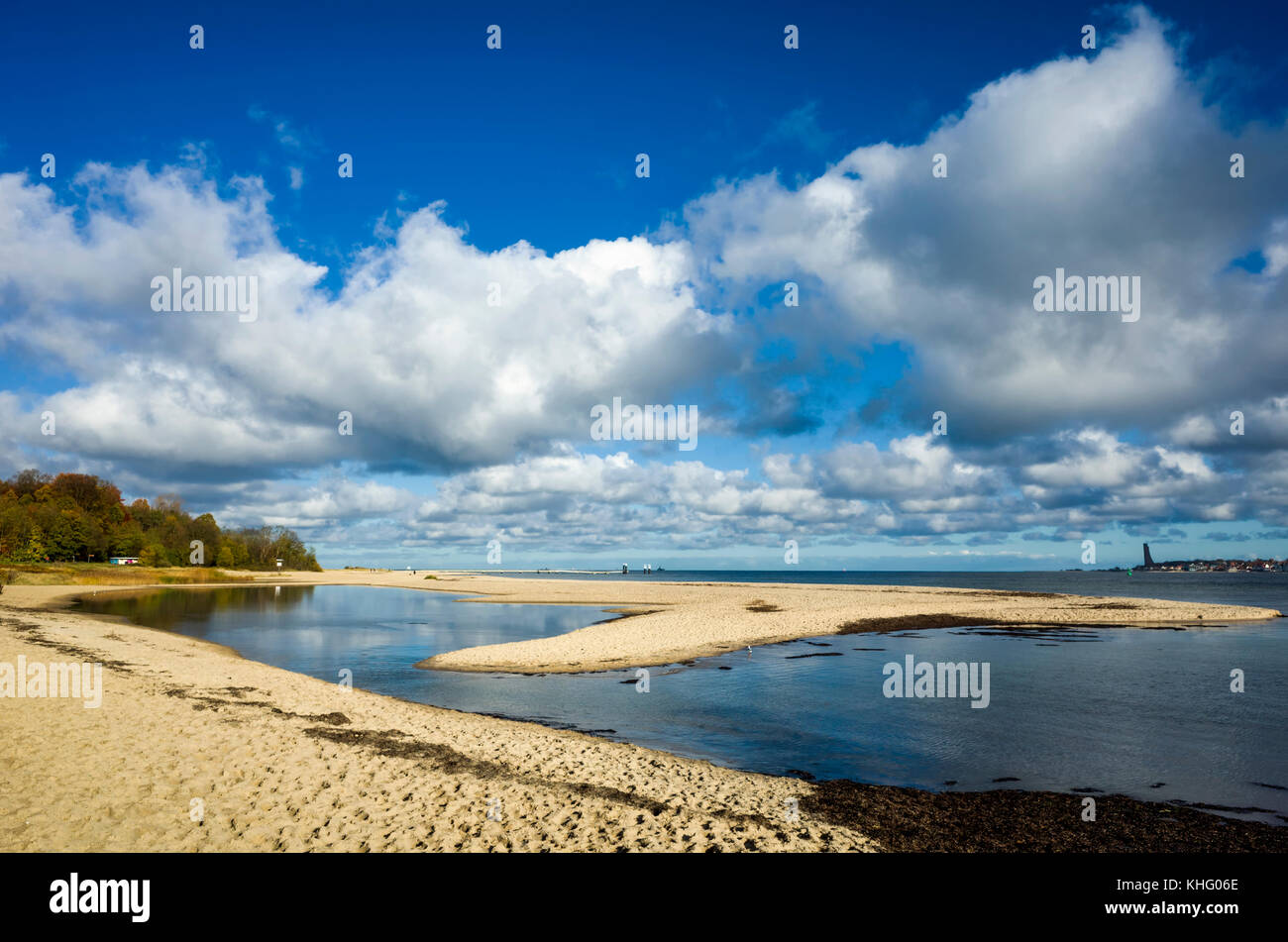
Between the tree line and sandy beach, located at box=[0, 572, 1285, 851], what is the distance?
125896mm

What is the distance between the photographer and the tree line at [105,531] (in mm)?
114688

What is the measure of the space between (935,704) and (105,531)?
176 metres

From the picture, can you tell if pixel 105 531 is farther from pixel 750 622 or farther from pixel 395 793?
pixel 395 793

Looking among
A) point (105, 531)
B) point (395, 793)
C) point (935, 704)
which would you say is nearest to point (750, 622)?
point (935, 704)

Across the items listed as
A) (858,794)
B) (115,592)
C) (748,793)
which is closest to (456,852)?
(748,793)

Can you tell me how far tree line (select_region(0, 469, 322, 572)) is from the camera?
115 meters

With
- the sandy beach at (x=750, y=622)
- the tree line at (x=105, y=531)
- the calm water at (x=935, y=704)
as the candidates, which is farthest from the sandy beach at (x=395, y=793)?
the tree line at (x=105, y=531)

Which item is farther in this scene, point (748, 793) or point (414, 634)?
point (414, 634)

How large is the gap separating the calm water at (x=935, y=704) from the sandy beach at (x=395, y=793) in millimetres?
2665

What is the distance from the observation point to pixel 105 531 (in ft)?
471
